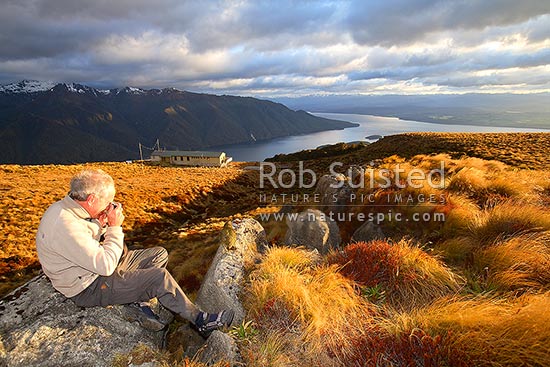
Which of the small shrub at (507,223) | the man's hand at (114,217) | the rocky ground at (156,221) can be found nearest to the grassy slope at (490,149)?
the small shrub at (507,223)

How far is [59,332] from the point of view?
3.88 metres

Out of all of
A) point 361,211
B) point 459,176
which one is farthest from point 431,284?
point 459,176

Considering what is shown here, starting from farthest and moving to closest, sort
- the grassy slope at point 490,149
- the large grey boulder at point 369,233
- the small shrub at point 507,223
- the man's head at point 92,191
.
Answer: the grassy slope at point 490,149 < the large grey boulder at point 369,233 < the small shrub at point 507,223 < the man's head at point 92,191

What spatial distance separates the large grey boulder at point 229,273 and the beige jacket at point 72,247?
195 centimetres

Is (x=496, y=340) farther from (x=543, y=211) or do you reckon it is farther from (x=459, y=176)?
(x=459, y=176)

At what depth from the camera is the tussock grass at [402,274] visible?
4.78 metres

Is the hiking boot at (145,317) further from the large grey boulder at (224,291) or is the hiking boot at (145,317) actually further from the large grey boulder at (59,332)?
the large grey boulder at (224,291)

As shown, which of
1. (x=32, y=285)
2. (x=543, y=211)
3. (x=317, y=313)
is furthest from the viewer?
(x=543, y=211)

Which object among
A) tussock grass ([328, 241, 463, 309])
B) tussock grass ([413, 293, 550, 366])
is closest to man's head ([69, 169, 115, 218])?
tussock grass ([328, 241, 463, 309])

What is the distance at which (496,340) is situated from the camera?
2914 mm

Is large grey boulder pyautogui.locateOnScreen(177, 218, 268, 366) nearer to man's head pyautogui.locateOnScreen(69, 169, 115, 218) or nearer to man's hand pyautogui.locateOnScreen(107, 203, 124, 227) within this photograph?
man's hand pyautogui.locateOnScreen(107, 203, 124, 227)

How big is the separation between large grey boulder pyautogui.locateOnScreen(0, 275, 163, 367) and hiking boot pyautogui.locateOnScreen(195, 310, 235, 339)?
0.70 m

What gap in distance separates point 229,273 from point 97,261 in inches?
99.0

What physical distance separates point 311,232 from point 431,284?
4.22m
